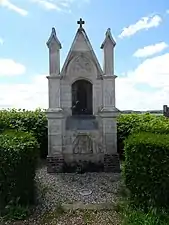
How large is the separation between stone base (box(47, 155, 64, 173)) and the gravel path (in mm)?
190

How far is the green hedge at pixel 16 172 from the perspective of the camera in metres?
5.38

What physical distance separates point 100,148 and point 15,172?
12.3 feet

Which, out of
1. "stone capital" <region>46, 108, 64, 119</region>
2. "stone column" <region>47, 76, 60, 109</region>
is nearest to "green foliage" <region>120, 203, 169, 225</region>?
"stone capital" <region>46, 108, 64, 119</region>

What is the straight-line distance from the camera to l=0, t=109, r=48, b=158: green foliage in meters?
10.8

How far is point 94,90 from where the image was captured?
347 inches

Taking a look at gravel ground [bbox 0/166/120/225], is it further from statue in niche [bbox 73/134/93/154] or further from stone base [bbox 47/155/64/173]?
statue in niche [bbox 73/134/93/154]

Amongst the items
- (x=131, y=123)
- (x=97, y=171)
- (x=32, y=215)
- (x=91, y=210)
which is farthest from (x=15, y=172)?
(x=131, y=123)

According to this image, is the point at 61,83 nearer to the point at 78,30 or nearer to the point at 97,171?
the point at 78,30

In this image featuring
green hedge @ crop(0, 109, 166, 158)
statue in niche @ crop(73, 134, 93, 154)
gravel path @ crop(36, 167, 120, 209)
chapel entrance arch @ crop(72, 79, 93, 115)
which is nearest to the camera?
gravel path @ crop(36, 167, 120, 209)

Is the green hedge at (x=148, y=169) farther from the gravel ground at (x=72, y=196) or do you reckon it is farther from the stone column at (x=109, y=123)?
the stone column at (x=109, y=123)

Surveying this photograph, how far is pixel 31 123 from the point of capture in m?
11.0

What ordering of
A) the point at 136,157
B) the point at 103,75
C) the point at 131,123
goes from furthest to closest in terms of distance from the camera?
the point at 131,123, the point at 103,75, the point at 136,157

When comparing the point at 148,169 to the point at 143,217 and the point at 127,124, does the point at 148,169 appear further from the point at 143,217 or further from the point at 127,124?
the point at 127,124

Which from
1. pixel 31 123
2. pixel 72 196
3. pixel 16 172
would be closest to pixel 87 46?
pixel 31 123
